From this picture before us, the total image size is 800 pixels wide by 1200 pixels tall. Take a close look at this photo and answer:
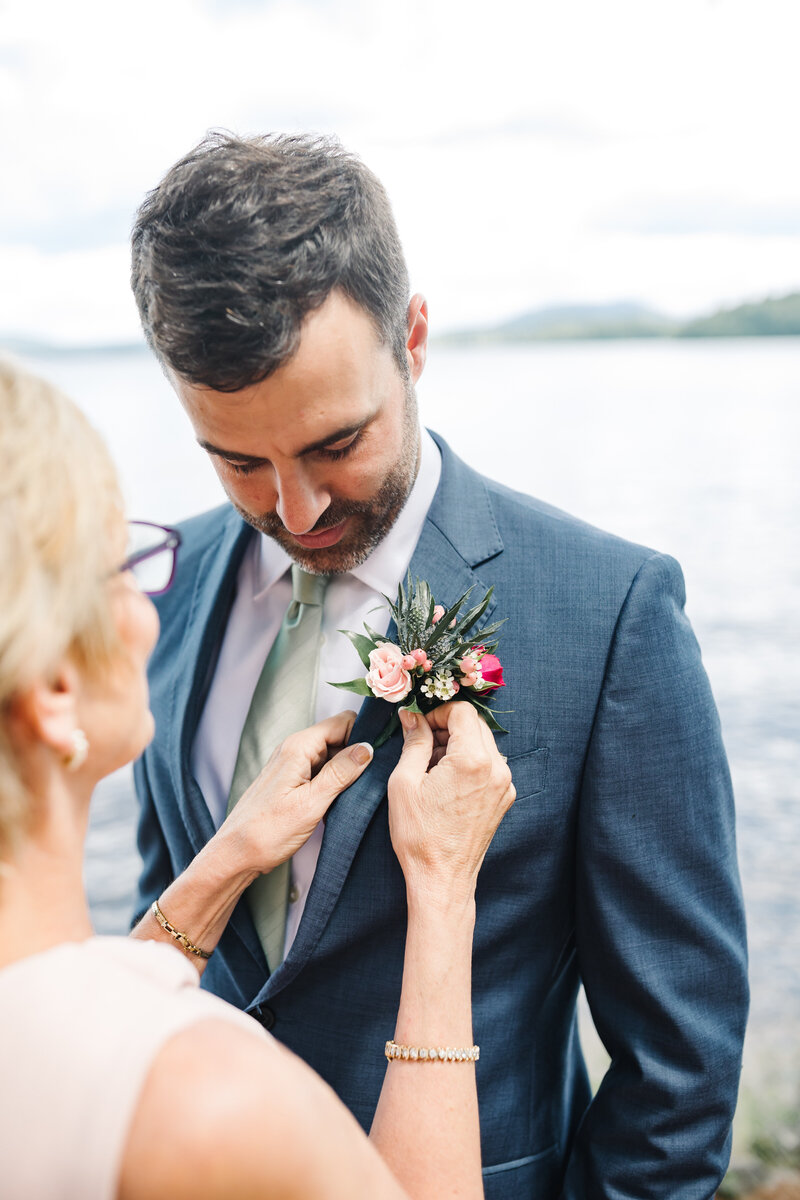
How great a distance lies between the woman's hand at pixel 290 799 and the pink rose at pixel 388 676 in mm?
137

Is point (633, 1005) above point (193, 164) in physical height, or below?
below

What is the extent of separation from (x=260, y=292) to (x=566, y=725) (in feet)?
2.62

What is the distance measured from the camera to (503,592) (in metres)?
1.61

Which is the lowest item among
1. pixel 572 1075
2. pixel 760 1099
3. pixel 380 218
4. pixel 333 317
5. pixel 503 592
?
pixel 760 1099

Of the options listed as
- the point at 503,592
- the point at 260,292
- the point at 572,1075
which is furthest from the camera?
the point at 572,1075

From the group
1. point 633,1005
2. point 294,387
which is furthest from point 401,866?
point 294,387

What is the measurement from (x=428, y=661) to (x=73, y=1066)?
0.77 meters

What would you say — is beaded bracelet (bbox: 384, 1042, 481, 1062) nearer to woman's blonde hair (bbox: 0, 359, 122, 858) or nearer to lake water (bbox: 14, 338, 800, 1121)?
woman's blonde hair (bbox: 0, 359, 122, 858)

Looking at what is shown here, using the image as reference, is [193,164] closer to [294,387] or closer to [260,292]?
[260,292]

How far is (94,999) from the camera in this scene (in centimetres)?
90

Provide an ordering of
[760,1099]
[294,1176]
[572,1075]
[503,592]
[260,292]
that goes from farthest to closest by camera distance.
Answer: [760,1099] → [572,1075] → [503,592] → [260,292] → [294,1176]

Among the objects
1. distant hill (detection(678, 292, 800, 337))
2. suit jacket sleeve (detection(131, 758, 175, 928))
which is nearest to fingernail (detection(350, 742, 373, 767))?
suit jacket sleeve (detection(131, 758, 175, 928))

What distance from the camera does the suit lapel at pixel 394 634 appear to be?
4.92 feet

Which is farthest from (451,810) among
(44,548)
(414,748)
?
(44,548)
